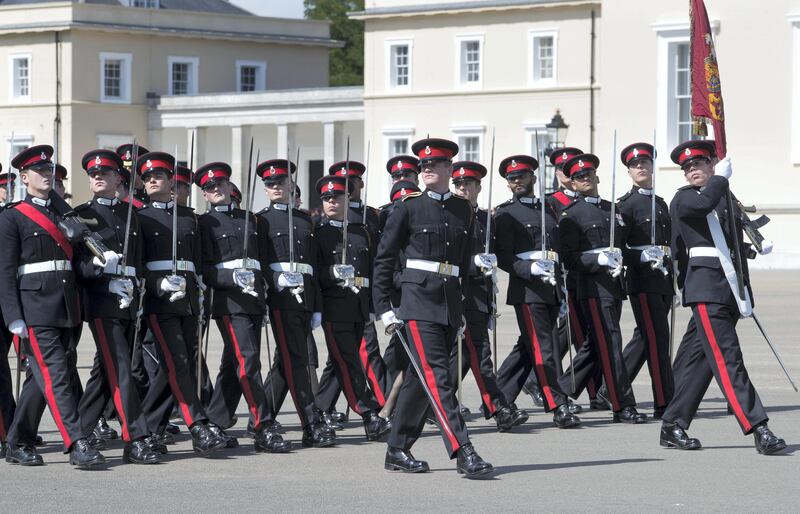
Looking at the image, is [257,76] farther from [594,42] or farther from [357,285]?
[357,285]

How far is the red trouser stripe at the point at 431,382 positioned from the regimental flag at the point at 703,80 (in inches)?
108

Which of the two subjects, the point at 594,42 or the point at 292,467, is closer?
the point at 292,467

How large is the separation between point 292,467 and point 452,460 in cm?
102

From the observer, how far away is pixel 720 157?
1115 cm

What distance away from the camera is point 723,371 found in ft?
35.0

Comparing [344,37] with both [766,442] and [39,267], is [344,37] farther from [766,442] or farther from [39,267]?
[766,442]

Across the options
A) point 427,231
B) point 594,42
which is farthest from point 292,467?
point 594,42

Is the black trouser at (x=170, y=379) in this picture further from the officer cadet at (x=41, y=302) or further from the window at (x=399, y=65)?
the window at (x=399, y=65)

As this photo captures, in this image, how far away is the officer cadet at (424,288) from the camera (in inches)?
396

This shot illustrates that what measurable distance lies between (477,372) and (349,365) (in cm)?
93

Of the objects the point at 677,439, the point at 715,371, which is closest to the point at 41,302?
the point at 677,439

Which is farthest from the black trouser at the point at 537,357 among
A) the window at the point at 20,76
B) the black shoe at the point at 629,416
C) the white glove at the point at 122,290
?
the window at the point at 20,76

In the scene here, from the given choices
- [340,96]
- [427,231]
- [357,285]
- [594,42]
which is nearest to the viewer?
[427,231]

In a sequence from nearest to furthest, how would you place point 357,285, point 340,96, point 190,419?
point 190,419, point 357,285, point 340,96
